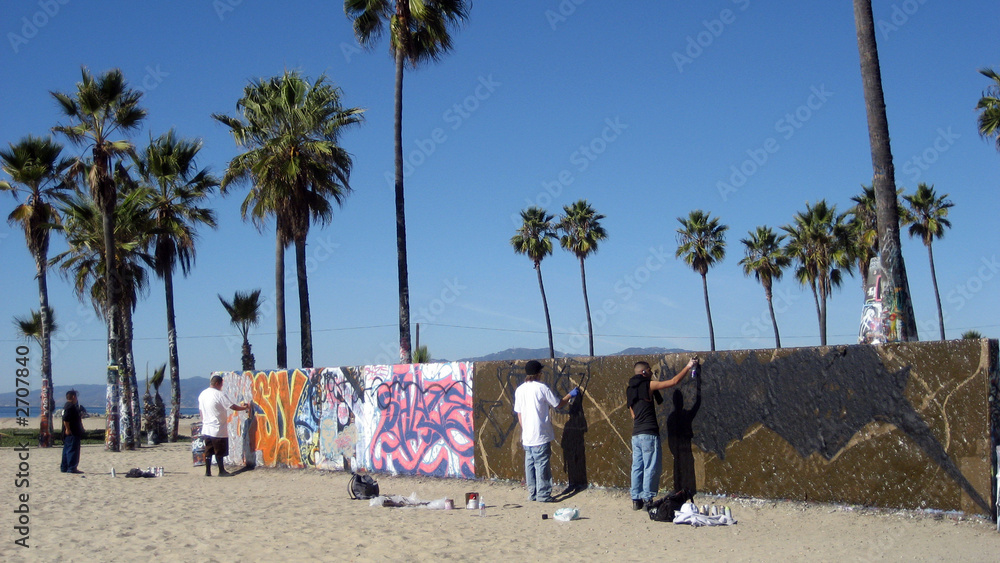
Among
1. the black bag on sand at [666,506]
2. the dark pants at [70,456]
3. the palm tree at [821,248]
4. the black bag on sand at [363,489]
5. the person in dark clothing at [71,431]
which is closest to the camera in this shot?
the black bag on sand at [666,506]

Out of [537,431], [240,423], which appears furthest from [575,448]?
[240,423]

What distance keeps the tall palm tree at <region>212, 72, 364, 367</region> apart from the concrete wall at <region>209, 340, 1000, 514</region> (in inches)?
301

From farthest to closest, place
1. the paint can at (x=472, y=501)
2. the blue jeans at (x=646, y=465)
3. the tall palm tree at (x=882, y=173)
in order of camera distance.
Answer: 1. the paint can at (x=472, y=501)
2. the tall palm tree at (x=882, y=173)
3. the blue jeans at (x=646, y=465)

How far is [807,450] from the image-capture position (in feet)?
25.7

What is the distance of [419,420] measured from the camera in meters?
11.7

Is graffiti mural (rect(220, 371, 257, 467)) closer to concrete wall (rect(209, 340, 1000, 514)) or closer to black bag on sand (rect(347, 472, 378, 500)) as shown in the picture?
concrete wall (rect(209, 340, 1000, 514))

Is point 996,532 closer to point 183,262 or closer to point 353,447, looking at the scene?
point 353,447

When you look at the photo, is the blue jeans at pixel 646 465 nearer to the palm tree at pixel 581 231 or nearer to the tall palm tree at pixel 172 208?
the tall palm tree at pixel 172 208

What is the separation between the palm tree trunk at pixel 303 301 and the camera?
19719 mm

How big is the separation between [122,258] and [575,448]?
20.1m

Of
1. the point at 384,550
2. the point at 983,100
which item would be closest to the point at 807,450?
the point at 384,550

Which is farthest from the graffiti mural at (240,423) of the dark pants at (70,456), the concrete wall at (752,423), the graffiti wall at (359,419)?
the concrete wall at (752,423)

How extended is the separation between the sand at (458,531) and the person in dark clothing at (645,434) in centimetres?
31

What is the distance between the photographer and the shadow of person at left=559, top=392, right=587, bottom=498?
31.8ft
